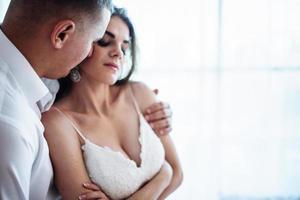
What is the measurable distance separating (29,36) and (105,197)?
56cm

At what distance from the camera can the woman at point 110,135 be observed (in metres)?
1.17

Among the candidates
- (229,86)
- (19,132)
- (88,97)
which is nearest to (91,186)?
(88,97)

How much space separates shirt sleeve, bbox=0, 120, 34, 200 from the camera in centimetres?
72

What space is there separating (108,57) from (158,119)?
1.00ft

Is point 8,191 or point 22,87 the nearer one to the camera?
point 8,191

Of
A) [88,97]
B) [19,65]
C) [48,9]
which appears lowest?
[88,97]

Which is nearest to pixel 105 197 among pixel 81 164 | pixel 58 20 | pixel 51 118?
pixel 81 164

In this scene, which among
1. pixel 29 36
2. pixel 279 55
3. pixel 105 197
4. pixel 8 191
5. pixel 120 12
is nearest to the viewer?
pixel 8 191

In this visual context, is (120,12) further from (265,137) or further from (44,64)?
(265,137)

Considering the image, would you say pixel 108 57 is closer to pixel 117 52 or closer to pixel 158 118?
pixel 117 52

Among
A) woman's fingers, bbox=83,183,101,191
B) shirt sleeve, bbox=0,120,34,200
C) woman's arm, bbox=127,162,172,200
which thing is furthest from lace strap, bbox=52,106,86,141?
shirt sleeve, bbox=0,120,34,200

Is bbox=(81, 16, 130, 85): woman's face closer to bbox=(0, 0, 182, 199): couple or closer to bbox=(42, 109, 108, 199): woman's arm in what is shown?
bbox=(0, 0, 182, 199): couple

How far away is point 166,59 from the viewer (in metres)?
2.34

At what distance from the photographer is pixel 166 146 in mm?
1432
